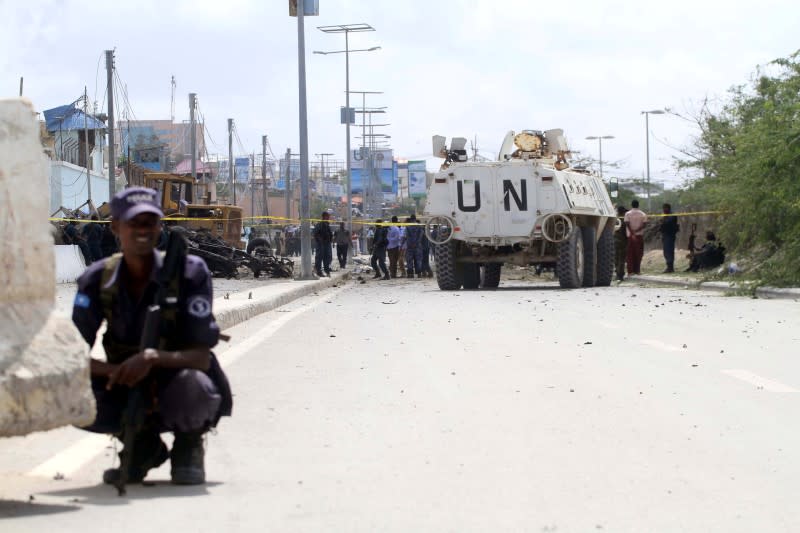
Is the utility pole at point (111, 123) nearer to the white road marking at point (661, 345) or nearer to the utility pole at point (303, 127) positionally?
the utility pole at point (303, 127)

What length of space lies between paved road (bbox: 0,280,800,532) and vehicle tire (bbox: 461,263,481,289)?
13641 mm

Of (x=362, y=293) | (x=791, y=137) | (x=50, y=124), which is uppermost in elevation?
(x=50, y=124)

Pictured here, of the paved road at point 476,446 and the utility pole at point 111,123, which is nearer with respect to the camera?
the paved road at point 476,446

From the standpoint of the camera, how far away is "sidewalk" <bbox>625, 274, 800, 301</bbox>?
20.4m

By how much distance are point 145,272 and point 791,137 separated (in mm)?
17733

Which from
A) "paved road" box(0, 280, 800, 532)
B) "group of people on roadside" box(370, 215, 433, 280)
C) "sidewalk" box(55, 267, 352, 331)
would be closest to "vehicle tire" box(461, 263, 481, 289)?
"sidewalk" box(55, 267, 352, 331)

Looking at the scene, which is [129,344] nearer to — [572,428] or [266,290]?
[572,428]

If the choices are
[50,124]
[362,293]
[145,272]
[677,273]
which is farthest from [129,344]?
[50,124]

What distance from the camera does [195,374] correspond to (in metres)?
5.33

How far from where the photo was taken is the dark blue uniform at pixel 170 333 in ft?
17.5

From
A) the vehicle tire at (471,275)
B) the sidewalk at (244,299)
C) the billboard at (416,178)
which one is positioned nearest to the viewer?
the sidewalk at (244,299)

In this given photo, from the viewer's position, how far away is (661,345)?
39.1ft

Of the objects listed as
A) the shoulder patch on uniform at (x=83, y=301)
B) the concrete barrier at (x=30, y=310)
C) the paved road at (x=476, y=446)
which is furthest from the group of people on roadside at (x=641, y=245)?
the concrete barrier at (x=30, y=310)

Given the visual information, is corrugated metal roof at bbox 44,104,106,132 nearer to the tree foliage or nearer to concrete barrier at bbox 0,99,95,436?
the tree foliage
